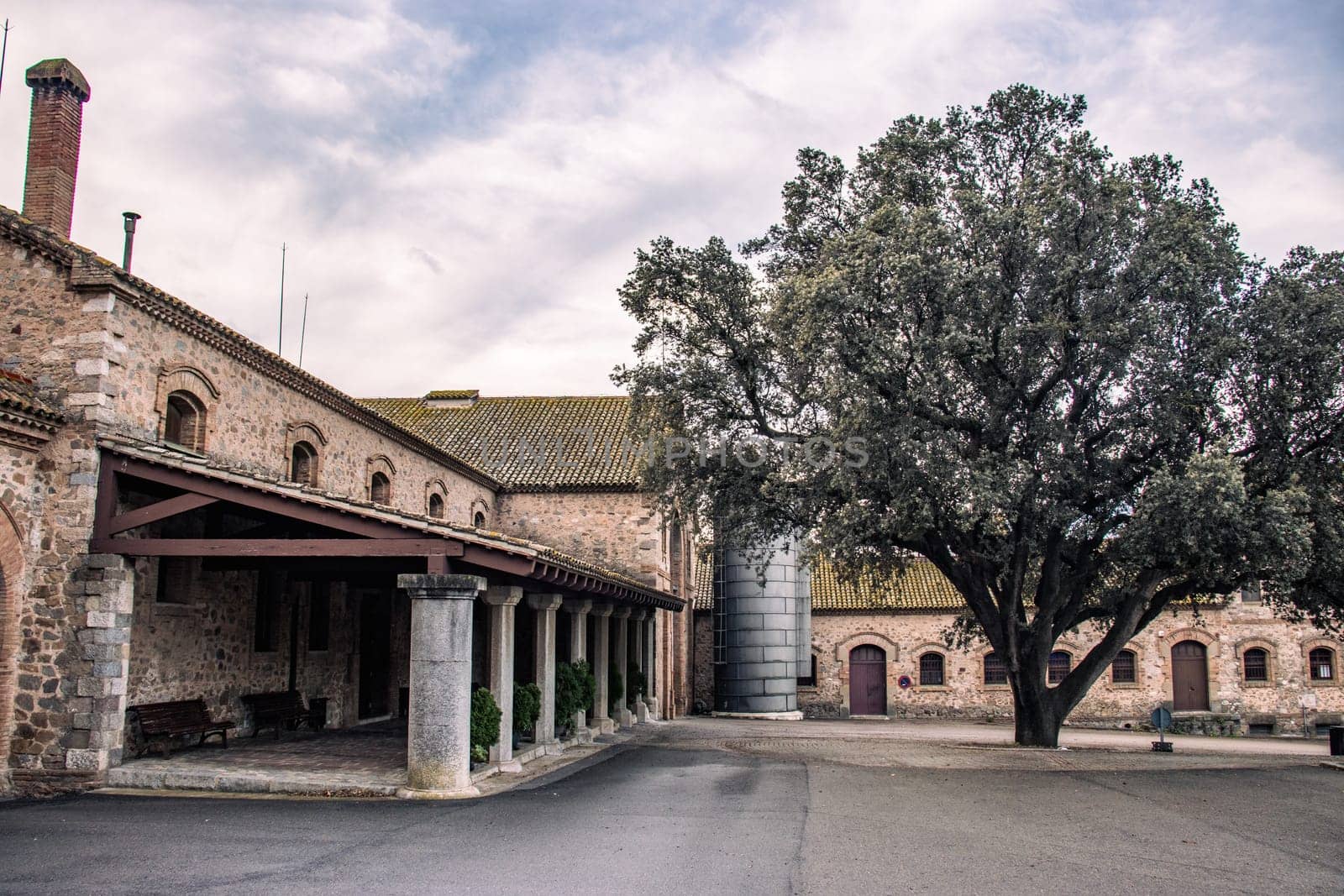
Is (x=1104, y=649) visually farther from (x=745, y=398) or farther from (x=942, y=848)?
(x=942, y=848)

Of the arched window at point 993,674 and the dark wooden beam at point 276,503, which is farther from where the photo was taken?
the arched window at point 993,674

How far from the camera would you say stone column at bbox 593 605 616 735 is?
1914cm

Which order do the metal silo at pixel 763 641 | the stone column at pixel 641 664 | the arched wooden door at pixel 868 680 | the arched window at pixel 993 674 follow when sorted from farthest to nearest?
the arched wooden door at pixel 868 680 < the arched window at pixel 993 674 < the metal silo at pixel 763 641 < the stone column at pixel 641 664

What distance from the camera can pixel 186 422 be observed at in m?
13.6

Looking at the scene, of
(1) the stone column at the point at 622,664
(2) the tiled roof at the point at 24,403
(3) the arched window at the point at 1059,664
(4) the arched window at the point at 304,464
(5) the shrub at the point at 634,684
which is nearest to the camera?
(2) the tiled roof at the point at 24,403

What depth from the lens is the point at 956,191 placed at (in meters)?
16.0

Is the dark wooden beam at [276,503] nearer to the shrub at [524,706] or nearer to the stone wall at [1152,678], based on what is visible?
the shrub at [524,706]

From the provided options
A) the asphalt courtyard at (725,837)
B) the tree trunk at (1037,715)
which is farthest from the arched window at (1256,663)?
the asphalt courtyard at (725,837)

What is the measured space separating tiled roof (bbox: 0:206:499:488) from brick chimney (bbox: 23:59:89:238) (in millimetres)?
2033

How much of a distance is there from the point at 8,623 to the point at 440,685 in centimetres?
470

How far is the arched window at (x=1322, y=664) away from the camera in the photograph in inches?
1212

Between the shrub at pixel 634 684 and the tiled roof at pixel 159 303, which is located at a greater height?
the tiled roof at pixel 159 303

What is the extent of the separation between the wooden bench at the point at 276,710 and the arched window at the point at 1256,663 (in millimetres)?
27772

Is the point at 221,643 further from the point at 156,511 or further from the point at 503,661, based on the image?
the point at 503,661
